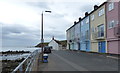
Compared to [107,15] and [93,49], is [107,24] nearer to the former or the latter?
[107,15]

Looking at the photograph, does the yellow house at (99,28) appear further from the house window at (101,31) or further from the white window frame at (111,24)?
the white window frame at (111,24)

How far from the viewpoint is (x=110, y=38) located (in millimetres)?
25797

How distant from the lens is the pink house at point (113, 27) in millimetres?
23625

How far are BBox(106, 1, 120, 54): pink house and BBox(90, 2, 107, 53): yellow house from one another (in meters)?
1.56

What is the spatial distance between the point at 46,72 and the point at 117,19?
17738 millimetres

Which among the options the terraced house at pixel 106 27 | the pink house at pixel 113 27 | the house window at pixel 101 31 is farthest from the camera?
→ the house window at pixel 101 31

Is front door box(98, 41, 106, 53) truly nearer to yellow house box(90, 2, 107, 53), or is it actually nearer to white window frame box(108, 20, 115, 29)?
yellow house box(90, 2, 107, 53)

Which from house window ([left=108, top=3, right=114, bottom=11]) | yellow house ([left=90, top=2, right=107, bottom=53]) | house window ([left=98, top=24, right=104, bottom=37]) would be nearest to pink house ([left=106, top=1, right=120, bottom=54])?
house window ([left=108, top=3, right=114, bottom=11])

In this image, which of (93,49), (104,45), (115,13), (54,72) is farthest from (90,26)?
(54,72)

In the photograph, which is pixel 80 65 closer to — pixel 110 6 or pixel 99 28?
pixel 110 6

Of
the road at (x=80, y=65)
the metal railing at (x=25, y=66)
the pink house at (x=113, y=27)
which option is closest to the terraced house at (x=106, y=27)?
the pink house at (x=113, y=27)

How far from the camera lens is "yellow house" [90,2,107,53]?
28.6m

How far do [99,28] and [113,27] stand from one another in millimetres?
6162

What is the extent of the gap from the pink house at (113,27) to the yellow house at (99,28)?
1561 millimetres
